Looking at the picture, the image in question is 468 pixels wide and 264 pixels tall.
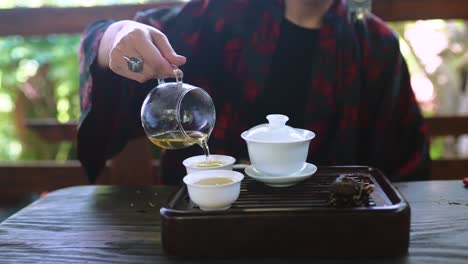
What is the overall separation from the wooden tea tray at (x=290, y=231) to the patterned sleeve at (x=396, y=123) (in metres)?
0.65

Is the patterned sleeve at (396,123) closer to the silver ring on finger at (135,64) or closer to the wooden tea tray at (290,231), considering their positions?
the wooden tea tray at (290,231)

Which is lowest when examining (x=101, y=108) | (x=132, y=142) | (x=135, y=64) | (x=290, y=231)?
(x=132, y=142)

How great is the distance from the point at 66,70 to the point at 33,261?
90.6 inches

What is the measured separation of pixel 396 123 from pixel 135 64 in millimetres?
864

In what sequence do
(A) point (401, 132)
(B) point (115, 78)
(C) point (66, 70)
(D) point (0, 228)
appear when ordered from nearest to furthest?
1. (D) point (0, 228)
2. (B) point (115, 78)
3. (A) point (401, 132)
4. (C) point (66, 70)

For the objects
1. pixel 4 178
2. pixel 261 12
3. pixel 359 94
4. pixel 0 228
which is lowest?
pixel 4 178

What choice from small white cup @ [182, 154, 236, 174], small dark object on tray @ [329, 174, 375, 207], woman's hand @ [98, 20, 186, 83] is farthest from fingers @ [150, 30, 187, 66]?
small dark object on tray @ [329, 174, 375, 207]

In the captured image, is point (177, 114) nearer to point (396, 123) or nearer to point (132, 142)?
point (396, 123)

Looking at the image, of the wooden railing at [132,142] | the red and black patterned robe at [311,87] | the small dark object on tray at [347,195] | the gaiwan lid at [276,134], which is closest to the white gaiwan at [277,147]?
the gaiwan lid at [276,134]

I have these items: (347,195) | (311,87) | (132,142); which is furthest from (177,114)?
(132,142)

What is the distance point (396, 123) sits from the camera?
156cm

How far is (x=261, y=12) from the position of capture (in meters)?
1.67

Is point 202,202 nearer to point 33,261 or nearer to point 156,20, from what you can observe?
point 33,261

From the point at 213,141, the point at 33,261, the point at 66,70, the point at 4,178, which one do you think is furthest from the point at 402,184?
Result: the point at 66,70
